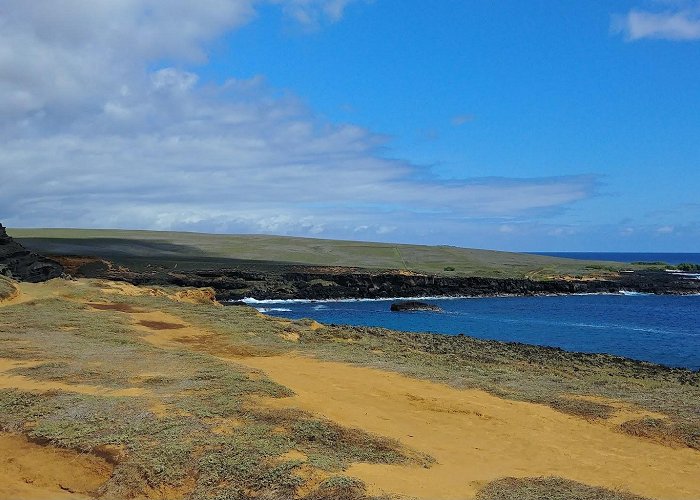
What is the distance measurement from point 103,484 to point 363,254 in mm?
118913

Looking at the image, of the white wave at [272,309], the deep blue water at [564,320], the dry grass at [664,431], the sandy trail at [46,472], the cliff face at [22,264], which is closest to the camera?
the sandy trail at [46,472]

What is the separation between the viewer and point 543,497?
8.73 metres

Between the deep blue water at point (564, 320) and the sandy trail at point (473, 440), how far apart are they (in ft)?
77.7

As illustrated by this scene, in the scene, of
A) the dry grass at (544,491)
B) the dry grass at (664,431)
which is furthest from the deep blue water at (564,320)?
the dry grass at (544,491)

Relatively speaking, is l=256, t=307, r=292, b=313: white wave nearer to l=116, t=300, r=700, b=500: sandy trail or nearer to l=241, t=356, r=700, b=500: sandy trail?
l=116, t=300, r=700, b=500: sandy trail

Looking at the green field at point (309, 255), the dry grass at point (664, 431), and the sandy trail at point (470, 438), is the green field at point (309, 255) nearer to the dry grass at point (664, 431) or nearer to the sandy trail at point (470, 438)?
the sandy trail at point (470, 438)

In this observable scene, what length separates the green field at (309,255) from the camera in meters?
105

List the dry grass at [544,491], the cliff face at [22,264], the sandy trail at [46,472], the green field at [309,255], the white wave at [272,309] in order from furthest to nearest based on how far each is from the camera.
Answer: the green field at [309,255]
the white wave at [272,309]
the cliff face at [22,264]
the dry grass at [544,491]
the sandy trail at [46,472]

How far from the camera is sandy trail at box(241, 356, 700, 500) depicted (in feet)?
31.0

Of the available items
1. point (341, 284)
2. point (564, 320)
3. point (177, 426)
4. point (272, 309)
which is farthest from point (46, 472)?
point (341, 284)

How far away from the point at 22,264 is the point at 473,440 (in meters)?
42.3

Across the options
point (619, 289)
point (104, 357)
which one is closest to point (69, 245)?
point (619, 289)

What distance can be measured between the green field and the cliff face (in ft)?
148

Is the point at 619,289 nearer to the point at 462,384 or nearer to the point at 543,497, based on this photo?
the point at 462,384
